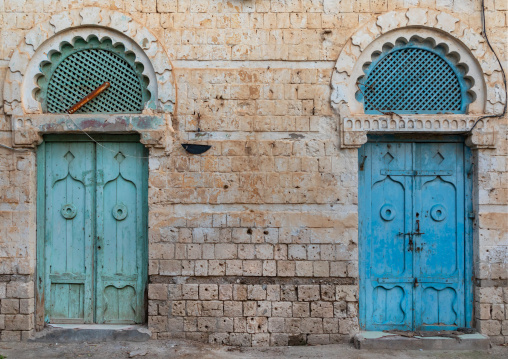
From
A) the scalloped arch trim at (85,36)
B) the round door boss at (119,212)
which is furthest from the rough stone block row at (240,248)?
the scalloped arch trim at (85,36)

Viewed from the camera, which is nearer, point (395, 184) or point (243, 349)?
point (243, 349)

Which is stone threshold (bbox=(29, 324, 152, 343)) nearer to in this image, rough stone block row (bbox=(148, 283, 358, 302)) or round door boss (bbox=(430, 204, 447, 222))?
rough stone block row (bbox=(148, 283, 358, 302))

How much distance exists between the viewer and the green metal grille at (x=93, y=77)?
542cm

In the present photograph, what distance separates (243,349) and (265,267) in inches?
37.8

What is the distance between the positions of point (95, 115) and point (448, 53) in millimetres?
4252

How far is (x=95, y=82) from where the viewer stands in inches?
214

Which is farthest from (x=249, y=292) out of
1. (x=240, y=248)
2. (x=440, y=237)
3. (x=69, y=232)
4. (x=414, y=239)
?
(x=440, y=237)

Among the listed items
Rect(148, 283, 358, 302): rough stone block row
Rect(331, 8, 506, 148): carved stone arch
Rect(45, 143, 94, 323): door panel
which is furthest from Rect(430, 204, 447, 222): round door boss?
Rect(45, 143, 94, 323): door panel

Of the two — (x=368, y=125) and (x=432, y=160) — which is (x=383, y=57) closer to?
(x=368, y=125)

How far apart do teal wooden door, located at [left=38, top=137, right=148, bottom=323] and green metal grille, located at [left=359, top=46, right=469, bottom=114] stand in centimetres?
295

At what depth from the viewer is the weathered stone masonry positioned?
5.28m

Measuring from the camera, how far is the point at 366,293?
17.9 ft

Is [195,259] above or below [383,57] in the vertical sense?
below

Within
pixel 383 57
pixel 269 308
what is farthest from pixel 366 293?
pixel 383 57
